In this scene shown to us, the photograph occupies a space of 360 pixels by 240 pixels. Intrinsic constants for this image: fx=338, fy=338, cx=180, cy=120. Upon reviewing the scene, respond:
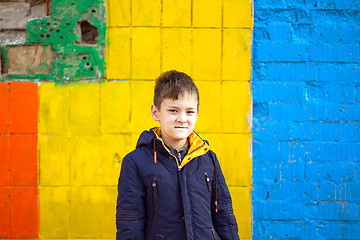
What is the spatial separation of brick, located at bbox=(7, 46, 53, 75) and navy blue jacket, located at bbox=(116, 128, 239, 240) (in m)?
1.57

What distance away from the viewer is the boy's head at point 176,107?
179cm

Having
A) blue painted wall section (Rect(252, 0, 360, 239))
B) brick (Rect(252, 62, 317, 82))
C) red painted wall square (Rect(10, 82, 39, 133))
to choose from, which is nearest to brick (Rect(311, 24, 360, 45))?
blue painted wall section (Rect(252, 0, 360, 239))

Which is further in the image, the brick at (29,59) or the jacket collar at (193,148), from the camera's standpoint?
the brick at (29,59)

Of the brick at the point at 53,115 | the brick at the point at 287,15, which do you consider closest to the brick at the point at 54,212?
the brick at the point at 53,115

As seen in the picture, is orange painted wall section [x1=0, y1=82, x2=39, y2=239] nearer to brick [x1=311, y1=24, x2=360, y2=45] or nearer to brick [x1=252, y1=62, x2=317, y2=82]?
brick [x1=252, y1=62, x2=317, y2=82]

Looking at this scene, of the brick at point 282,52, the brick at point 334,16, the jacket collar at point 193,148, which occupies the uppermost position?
the brick at point 334,16

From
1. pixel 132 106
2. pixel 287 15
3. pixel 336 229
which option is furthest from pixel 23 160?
pixel 336 229

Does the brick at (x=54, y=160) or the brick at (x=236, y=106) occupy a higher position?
the brick at (x=236, y=106)

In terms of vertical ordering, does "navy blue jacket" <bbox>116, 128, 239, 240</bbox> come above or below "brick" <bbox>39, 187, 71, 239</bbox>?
above

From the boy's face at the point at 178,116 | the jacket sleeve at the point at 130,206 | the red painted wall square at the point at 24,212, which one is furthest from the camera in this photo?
the red painted wall square at the point at 24,212

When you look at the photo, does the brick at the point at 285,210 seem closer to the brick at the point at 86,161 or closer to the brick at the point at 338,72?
the brick at the point at 338,72

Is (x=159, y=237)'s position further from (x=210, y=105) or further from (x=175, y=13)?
(x=175, y=13)

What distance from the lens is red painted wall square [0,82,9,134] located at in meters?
2.92

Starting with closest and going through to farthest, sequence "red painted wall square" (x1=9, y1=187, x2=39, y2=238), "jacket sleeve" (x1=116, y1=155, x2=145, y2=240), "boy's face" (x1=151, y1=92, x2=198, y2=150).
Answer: "jacket sleeve" (x1=116, y1=155, x2=145, y2=240), "boy's face" (x1=151, y1=92, x2=198, y2=150), "red painted wall square" (x1=9, y1=187, x2=39, y2=238)
